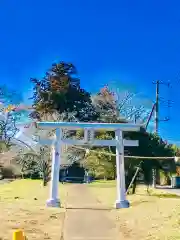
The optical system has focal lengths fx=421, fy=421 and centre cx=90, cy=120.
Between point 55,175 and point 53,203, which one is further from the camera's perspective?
point 55,175

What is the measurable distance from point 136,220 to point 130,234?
2054mm

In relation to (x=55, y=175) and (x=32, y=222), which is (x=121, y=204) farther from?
(x=32, y=222)

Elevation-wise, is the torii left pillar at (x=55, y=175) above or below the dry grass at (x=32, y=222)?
above

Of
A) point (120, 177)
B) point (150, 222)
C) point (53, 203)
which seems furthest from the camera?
point (120, 177)

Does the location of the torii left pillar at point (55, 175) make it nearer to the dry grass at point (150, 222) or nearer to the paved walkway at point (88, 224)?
the paved walkway at point (88, 224)

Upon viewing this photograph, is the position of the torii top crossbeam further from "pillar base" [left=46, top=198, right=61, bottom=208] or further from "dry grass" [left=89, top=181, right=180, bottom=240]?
"dry grass" [left=89, top=181, right=180, bottom=240]

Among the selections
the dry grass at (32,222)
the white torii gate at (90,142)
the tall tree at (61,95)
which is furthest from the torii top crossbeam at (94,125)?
the tall tree at (61,95)

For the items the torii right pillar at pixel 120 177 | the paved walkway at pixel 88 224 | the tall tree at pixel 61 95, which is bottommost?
the paved walkway at pixel 88 224

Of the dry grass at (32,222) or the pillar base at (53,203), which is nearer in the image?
the dry grass at (32,222)

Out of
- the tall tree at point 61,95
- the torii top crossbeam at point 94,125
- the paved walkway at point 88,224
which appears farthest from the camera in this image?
the tall tree at point 61,95

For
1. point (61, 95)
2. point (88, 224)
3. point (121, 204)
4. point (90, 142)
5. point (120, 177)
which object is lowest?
point (88, 224)

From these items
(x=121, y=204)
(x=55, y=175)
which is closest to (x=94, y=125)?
(x=55, y=175)

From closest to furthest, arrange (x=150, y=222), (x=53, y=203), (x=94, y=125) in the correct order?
(x=150, y=222) → (x=53, y=203) → (x=94, y=125)

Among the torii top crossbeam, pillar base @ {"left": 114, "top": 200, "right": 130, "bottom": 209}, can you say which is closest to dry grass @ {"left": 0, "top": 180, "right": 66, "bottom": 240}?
pillar base @ {"left": 114, "top": 200, "right": 130, "bottom": 209}
